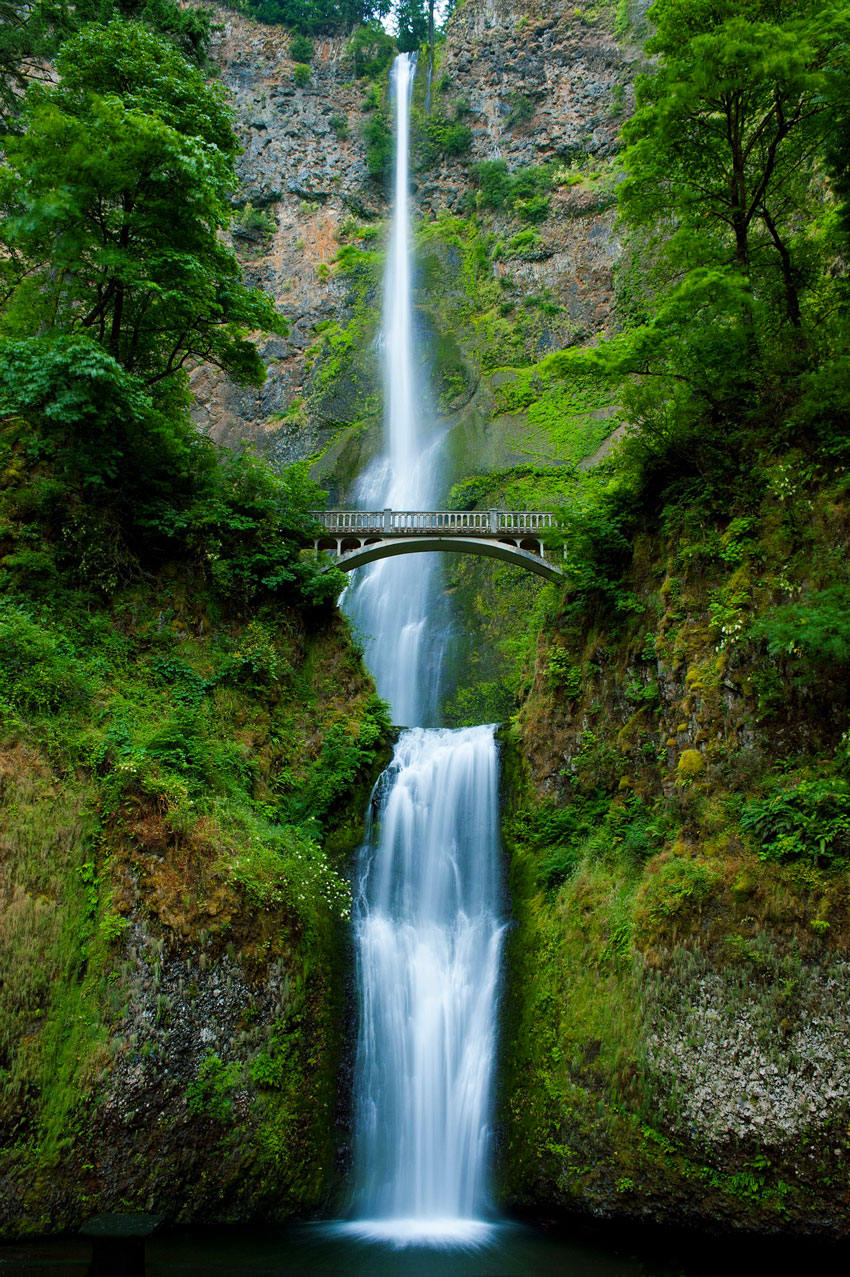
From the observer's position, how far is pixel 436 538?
21047 mm

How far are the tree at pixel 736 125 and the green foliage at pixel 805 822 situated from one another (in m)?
7.14

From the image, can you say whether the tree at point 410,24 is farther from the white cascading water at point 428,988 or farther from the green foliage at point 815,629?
the green foliage at point 815,629

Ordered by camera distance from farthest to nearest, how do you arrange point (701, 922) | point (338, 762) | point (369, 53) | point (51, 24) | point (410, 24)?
1. point (410, 24)
2. point (369, 53)
3. point (338, 762)
4. point (51, 24)
5. point (701, 922)

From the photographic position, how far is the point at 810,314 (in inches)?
470

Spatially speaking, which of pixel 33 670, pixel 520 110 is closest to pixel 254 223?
pixel 520 110

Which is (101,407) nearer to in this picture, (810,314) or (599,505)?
(599,505)

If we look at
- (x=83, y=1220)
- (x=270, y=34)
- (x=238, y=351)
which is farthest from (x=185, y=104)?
(x=270, y=34)

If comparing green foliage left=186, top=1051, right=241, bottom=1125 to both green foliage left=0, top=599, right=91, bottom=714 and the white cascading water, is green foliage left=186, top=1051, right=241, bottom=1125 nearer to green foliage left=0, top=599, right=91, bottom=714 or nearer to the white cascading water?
the white cascading water

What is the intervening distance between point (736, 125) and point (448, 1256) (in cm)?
1595

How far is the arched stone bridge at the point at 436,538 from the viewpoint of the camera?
67.4 feet

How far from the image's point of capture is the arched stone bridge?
2055 centimetres

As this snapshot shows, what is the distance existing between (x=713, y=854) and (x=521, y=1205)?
16.5 feet

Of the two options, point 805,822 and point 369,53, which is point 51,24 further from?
point 369,53

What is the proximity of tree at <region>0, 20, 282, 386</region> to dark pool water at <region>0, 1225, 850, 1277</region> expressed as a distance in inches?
500
